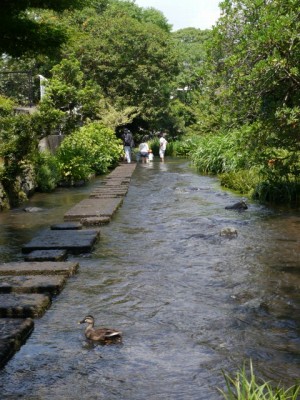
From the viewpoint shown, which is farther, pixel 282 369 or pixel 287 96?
pixel 287 96

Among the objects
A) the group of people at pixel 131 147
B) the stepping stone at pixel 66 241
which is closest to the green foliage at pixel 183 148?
the group of people at pixel 131 147

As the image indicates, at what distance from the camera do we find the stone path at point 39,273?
17.9 ft

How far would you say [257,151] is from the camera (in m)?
12.4

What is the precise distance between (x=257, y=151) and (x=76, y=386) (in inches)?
345

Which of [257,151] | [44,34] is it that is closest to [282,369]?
[44,34]

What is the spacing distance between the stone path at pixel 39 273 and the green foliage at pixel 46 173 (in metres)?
5.03

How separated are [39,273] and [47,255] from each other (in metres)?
0.83

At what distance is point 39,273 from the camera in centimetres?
745

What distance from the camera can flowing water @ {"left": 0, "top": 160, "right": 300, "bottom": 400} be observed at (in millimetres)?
4551

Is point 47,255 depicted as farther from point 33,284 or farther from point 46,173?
point 46,173

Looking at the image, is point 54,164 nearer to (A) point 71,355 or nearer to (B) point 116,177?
(B) point 116,177

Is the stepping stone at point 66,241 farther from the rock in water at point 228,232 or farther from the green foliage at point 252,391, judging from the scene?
the green foliage at point 252,391

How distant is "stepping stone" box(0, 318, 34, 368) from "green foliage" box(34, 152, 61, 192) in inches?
444

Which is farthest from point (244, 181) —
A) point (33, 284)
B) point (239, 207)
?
point (33, 284)
